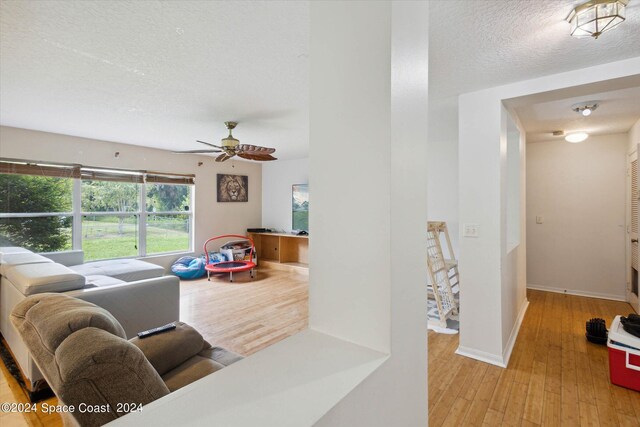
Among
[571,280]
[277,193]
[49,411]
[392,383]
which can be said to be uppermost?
[277,193]

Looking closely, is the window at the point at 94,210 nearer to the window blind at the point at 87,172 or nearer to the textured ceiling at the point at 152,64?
the window blind at the point at 87,172

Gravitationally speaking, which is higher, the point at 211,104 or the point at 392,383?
the point at 211,104

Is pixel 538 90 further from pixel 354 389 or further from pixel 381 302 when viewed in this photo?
pixel 354 389

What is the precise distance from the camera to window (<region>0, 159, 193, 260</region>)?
3982 millimetres

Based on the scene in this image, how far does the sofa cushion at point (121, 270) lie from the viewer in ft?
12.4

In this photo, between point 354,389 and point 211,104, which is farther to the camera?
point 211,104

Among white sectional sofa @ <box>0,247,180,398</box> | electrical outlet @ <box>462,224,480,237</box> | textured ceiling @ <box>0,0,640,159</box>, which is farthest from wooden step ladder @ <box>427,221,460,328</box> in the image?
white sectional sofa @ <box>0,247,180,398</box>

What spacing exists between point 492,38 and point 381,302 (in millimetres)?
1826

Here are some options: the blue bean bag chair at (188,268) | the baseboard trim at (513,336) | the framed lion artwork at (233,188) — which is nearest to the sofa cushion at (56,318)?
the baseboard trim at (513,336)

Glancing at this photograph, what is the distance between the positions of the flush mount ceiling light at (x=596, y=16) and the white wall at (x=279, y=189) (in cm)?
511

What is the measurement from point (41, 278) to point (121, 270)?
184cm

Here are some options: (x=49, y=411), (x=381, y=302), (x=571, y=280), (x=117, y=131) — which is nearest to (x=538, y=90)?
(x=381, y=302)

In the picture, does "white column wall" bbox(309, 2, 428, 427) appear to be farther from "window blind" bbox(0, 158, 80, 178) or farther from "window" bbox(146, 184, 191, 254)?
"window" bbox(146, 184, 191, 254)

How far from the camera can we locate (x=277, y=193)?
6957 millimetres
